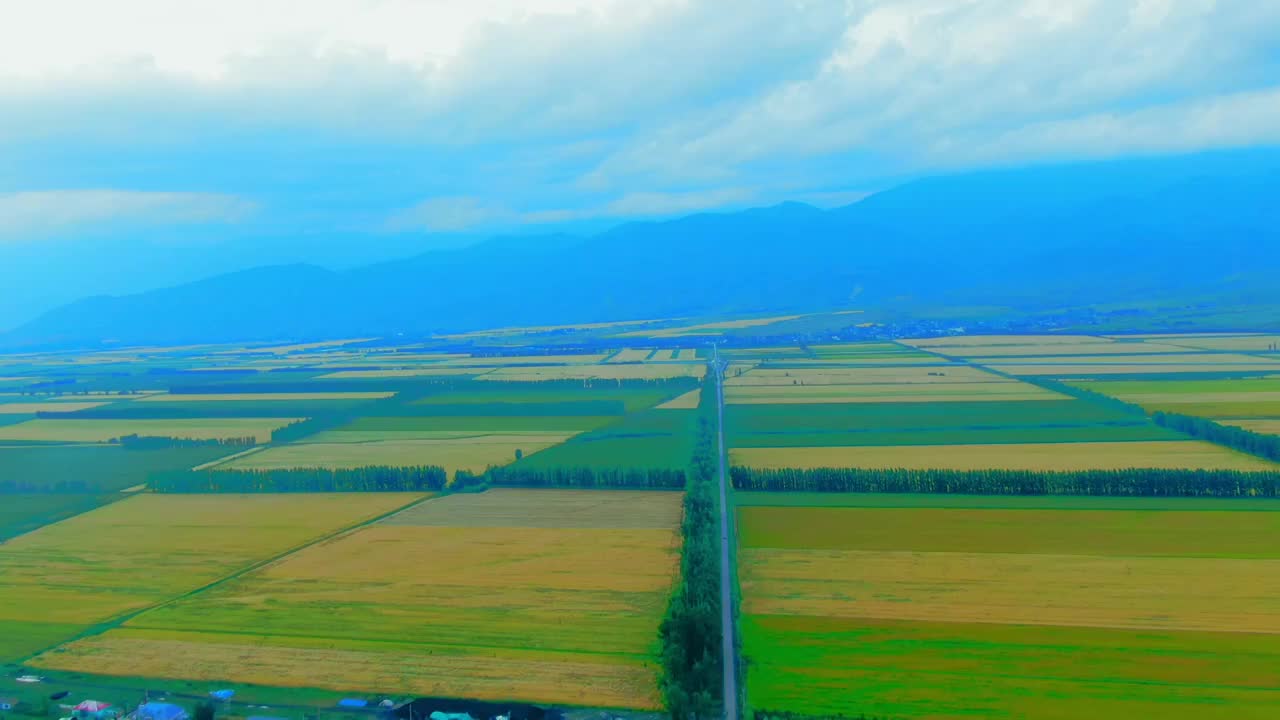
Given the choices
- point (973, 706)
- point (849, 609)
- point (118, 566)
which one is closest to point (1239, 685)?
point (973, 706)

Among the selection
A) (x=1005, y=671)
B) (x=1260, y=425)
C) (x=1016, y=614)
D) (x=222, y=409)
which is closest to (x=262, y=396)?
(x=222, y=409)

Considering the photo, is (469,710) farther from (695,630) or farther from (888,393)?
(888,393)

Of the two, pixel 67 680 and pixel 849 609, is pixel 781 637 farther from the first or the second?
pixel 67 680

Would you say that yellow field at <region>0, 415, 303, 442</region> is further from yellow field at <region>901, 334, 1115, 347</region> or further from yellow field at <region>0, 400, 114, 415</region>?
yellow field at <region>901, 334, 1115, 347</region>

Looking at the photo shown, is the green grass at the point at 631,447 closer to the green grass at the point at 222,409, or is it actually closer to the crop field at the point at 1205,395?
the green grass at the point at 222,409

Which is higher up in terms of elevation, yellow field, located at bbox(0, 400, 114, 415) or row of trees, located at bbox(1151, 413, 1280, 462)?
yellow field, located at bbox(0, 400, 114, 415)

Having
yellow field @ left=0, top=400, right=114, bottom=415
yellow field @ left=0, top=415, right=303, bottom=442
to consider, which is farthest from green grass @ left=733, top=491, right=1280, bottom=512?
yellow field @ left=0, top=400, right=114, bottom=415
